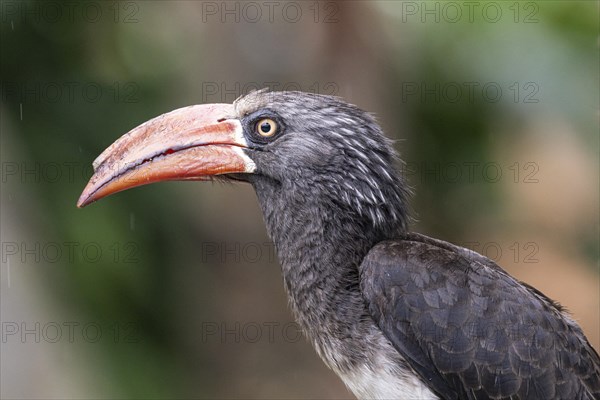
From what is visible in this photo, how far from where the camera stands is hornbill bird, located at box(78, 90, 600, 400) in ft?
13.9

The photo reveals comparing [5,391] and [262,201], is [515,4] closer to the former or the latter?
[262,201]

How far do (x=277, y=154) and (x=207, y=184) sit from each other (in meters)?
4.29

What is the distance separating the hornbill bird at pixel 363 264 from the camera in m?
4.23

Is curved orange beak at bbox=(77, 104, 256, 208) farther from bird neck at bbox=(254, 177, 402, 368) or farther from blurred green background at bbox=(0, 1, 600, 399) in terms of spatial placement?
blurred green background at bbox=(0, 1, 600, 399)

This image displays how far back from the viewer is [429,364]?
4273 mm

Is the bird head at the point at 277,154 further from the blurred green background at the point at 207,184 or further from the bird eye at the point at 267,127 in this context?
the blurred green background at the point at 207,184

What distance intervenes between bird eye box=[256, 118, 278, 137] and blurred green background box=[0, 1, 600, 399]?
3200mm

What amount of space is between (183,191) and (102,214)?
93cm

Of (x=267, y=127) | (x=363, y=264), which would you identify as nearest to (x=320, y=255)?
(x=363, y=264)

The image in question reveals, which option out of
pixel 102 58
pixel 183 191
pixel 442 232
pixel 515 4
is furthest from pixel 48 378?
pixel 515 4

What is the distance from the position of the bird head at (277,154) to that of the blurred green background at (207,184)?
10.2ft

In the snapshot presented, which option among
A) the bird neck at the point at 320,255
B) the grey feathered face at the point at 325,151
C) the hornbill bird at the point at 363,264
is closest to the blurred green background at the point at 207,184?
the grey feathered face at the point at 325,151

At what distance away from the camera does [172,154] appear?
466cm

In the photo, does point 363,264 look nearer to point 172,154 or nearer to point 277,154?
point 277,154
